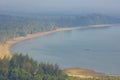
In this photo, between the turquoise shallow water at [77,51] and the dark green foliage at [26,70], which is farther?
the turquoise shallow water at [77,51]

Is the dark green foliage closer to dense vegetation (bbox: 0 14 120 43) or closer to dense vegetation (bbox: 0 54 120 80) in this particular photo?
dense vegetation (bbox: 0 54 120 80)

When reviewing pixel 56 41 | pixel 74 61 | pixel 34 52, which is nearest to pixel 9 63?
pixel 74 61

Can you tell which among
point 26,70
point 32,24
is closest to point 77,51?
point 26,70

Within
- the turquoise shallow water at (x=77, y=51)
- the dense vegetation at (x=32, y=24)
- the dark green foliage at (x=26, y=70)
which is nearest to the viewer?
the dark green foliage at (x=26, y=70)

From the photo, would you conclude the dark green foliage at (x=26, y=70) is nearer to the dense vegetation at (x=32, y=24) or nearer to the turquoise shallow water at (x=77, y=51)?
the turquoise shallow water at (x=77, y=51)

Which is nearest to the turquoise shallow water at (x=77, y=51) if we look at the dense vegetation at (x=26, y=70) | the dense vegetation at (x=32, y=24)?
the dense vegetation at (x=32, y=24)

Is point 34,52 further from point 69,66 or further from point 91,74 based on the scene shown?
point 91,74

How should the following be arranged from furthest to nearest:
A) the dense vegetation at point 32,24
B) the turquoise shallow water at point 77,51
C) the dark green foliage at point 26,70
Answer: the dense vegetation at point 32,24
the turquoise shallow water at point 77,51
the dark green foliage at point 26,70

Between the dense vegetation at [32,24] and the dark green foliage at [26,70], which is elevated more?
the dense vegetation at [32,24]
